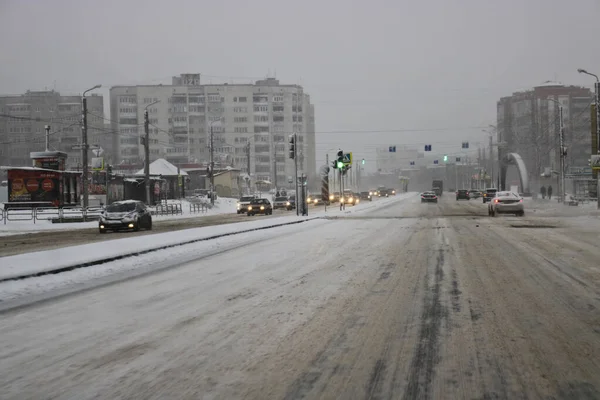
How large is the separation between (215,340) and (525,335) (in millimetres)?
3253

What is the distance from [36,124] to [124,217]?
12795cm

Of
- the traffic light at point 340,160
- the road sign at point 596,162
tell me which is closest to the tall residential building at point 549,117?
the road sign at point 596,162

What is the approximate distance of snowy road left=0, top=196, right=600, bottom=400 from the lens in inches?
183

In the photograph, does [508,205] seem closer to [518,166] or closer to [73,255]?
[73,255]

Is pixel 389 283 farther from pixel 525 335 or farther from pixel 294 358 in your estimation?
pixel 294 358

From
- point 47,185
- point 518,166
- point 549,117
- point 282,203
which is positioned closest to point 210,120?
point 549,117

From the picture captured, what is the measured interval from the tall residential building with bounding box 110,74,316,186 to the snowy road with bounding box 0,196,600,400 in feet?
410

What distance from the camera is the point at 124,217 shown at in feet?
96.4

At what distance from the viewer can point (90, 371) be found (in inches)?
199

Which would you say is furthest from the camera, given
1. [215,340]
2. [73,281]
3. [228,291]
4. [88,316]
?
[73,281]

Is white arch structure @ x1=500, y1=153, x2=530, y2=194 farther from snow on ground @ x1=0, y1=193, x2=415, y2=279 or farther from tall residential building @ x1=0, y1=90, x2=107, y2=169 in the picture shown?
tall residential building @ x1=0, y1=90, x2=107, y2=169

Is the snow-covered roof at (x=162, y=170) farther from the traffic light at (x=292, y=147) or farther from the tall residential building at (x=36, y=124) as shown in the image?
the tall residential building at (x=36, y=124)

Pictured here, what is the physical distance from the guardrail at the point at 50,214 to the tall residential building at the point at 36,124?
328 feet

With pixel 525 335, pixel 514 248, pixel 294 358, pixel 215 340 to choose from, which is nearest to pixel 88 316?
pixel 215 340
